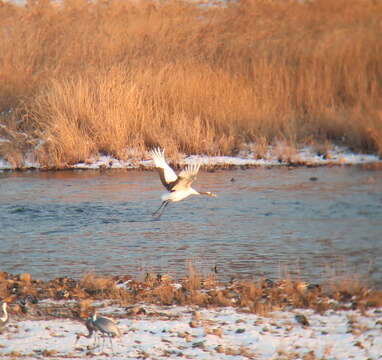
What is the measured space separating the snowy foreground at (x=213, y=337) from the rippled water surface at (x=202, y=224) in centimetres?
119

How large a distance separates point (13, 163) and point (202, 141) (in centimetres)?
291

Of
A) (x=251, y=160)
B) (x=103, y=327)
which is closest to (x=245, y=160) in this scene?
(x=251, y=160)

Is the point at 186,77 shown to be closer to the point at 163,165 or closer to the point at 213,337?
the point at 163,165

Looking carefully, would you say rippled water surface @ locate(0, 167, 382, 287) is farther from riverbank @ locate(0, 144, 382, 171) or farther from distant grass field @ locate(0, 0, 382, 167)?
distant grass field @ locate(0, 0, 382, 167)

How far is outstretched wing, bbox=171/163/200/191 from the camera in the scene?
764 cm

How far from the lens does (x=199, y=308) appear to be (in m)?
5.78

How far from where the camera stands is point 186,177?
7648mm

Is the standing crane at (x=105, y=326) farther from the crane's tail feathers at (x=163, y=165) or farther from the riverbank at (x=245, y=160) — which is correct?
the riverbank at (x=245, y=160)

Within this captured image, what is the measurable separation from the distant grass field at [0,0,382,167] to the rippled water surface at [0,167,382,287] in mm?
972

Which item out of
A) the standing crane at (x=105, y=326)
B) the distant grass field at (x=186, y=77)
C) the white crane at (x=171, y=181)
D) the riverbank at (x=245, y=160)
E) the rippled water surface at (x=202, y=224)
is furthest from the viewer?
the distant grass field at (x=186, y=77)

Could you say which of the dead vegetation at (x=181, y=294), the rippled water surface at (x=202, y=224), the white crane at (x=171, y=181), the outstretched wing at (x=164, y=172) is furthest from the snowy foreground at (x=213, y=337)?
the outstretched wing at (x=164, y=172)

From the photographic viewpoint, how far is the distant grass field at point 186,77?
12867mm

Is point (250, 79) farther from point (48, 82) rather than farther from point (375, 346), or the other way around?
point (375, 346)

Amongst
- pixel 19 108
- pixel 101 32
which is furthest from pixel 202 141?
pixel 101 32
